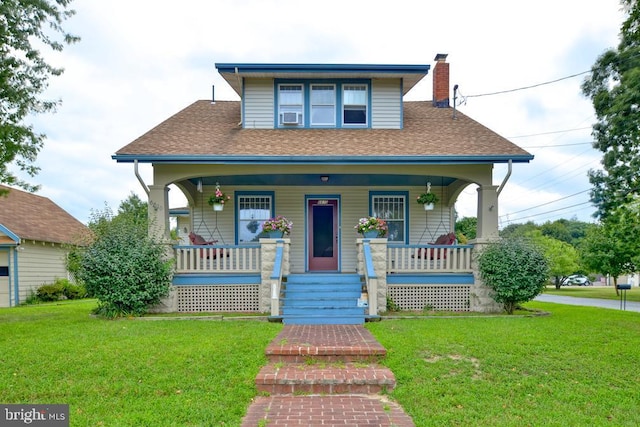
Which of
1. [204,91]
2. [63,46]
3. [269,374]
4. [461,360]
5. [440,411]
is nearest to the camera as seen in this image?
[440,411]

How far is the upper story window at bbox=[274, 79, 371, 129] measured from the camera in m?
11.5

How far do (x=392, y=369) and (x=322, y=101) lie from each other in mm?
8437

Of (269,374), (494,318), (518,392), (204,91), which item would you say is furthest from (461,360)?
(204,91)

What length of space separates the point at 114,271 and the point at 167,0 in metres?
7.74

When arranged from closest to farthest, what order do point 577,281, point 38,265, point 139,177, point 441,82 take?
point 139,177 < point 441,82 < point 38,265 < point 577,281

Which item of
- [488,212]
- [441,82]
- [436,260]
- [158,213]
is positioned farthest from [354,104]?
[158,213]

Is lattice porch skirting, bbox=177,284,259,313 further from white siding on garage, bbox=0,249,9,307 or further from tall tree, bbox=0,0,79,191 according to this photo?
white siding on garage, bbox=0,249,9,307

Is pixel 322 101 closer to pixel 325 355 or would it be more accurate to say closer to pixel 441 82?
pixel 441 82

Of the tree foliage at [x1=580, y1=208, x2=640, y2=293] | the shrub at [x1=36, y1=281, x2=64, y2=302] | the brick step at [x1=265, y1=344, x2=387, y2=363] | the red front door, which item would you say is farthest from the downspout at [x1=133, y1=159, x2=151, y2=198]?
the tree foliage at [x1=580, y1=208, x2=640, y2=293]

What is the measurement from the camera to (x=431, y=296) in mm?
9578

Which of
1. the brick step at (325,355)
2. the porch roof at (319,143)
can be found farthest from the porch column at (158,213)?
the brick step at (325,355)

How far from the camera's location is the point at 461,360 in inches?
213

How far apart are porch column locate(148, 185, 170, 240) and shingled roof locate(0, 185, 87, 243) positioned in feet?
25.2

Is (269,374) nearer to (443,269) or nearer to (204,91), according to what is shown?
(443,269)
